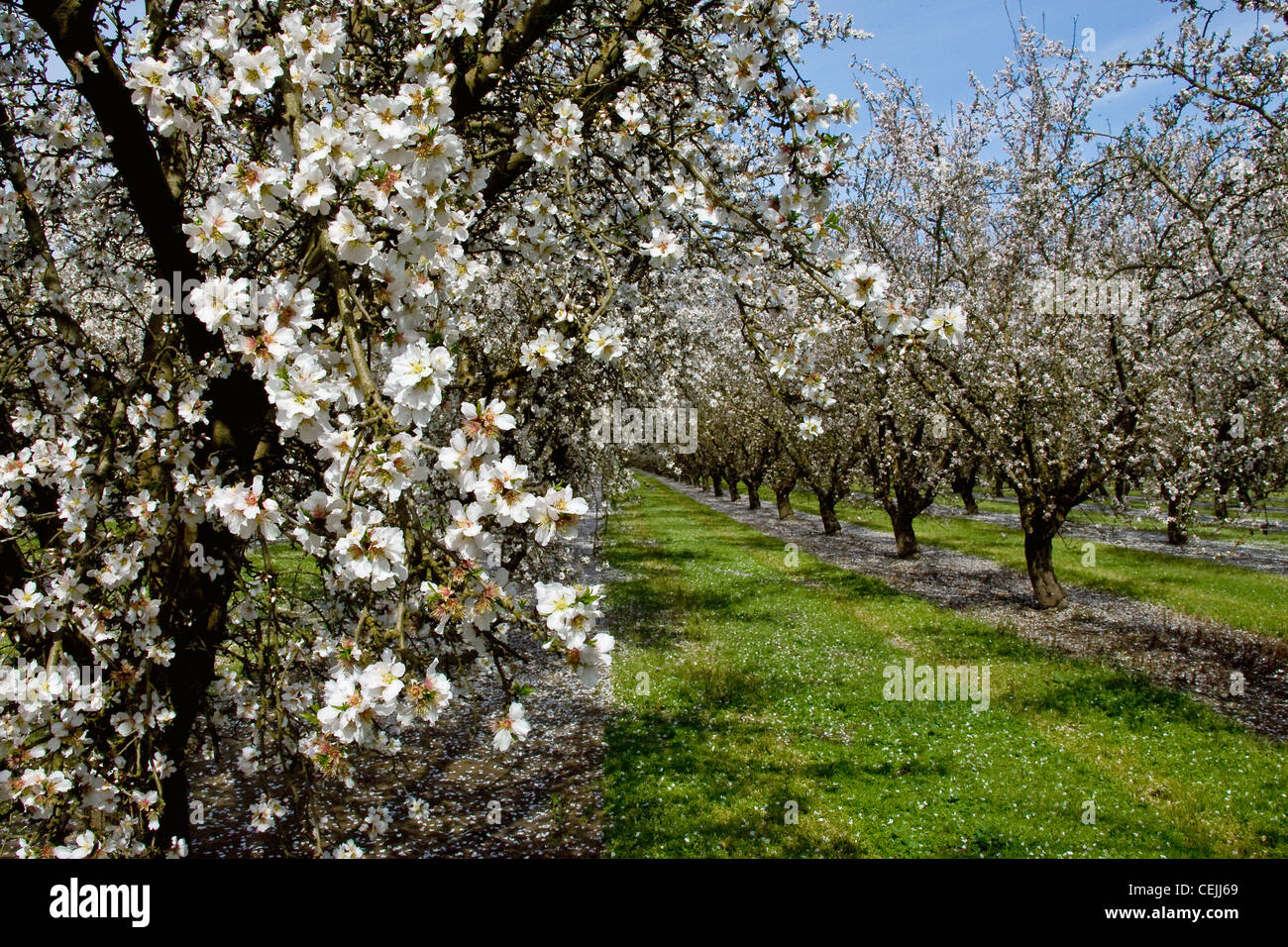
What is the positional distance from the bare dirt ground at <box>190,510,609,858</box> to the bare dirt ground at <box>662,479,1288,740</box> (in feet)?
22.8

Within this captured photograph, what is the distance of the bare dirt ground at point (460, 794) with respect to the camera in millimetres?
5664

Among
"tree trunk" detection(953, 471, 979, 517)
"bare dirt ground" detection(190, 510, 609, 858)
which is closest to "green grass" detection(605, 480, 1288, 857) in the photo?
"bare dirt ground" detection(190, 510, 609, 858)

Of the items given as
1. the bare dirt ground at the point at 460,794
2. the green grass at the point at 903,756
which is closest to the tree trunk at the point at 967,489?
the green grass at the point at 903,756

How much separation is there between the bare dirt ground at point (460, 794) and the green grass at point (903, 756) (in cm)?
34

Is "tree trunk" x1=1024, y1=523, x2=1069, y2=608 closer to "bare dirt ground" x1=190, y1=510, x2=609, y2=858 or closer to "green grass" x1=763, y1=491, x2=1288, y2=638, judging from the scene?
"green grass" x1=763, y1=491, x2=1288, y2=638

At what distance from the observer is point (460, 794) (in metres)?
6.65

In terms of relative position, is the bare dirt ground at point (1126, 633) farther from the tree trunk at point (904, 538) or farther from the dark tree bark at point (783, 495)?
the dark tree bark at point (783, 495)

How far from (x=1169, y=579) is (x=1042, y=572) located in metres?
4.70

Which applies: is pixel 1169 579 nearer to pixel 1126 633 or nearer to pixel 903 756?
pixel 1126 633

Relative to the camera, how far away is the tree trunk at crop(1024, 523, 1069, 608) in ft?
41.3

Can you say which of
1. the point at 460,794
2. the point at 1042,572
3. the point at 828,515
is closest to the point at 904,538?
the point at 828,515

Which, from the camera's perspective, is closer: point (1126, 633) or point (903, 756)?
point (903, 756)

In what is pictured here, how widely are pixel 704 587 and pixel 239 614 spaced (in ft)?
39.7
